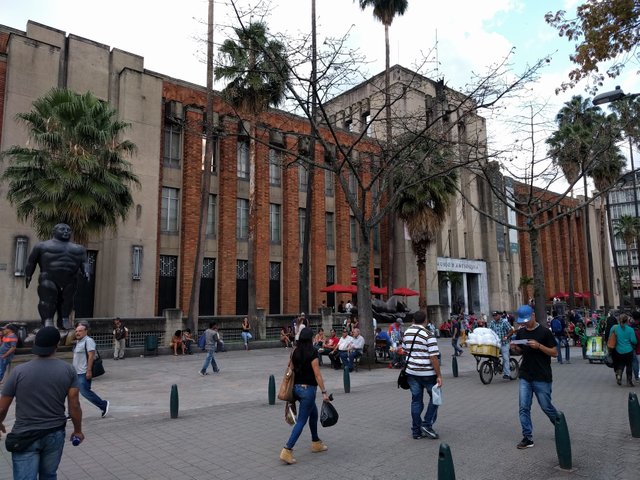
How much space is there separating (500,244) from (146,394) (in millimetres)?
40914

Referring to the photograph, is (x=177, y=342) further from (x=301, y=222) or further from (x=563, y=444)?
(x=563, y=444)

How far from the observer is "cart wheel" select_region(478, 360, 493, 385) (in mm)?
12883

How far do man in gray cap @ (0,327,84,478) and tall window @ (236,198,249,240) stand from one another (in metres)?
25.6

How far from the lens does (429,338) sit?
23.2 ft

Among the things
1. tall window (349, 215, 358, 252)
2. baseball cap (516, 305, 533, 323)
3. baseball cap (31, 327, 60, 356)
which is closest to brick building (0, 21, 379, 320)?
tall window (349, 215, 358, 252)

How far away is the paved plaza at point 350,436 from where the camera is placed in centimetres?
586

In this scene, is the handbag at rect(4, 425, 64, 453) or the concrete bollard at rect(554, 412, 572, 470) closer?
the handbag at rect(4, 425, 64, 453)

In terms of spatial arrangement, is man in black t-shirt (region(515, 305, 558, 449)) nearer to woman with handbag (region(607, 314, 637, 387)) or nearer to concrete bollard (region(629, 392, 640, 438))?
concrete bollard (region(629, 392, 640, 438))

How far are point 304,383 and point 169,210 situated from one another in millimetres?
22424

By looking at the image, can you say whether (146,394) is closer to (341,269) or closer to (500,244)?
(341,269)

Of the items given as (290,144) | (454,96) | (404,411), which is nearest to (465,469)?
(404,411)

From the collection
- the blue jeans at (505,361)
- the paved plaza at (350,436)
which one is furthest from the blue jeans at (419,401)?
the blue jeans at (505,361)

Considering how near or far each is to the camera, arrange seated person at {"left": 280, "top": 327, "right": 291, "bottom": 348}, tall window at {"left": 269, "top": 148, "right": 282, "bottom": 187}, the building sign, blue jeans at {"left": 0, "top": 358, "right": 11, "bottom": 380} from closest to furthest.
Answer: blue jeans at {"left": 0, "top": 358, "right": 11, "bottom": 380} → seated person at {"left": 280, "top": 327, "right": 291, "bottom": 348} → tall window at {"left": 269, "top": 148, "right": 282, "bottom": 187} → the building sign

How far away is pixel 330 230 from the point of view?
34719 mm
